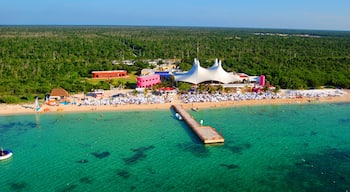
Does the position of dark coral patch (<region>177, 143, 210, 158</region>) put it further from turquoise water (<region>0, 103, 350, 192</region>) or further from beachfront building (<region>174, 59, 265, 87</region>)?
beachfront building (<region>174, 59, 265, 87</region>)

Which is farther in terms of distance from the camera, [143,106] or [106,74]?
[106,74]

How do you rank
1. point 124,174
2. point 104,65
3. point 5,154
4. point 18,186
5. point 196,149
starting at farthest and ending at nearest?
point 104,65, point 196,149, point 5,154, point 124,174, point 18,186

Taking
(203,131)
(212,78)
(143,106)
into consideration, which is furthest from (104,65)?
(203,131)

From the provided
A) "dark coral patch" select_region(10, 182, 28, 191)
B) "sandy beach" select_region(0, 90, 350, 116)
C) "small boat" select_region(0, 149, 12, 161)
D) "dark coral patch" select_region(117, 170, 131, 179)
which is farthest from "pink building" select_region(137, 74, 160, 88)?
"dark coral patch" select_region(10, 182, 28, 191)

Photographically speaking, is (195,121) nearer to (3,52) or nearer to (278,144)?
(278,144)

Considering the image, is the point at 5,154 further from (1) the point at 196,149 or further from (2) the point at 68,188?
(1) the point at 196,149

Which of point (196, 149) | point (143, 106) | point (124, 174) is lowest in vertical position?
point (124, 174)

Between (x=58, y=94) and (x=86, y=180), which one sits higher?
(x=58, y=94)

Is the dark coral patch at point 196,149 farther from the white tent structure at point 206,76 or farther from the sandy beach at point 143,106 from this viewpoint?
the white tent structure at point 206,76
